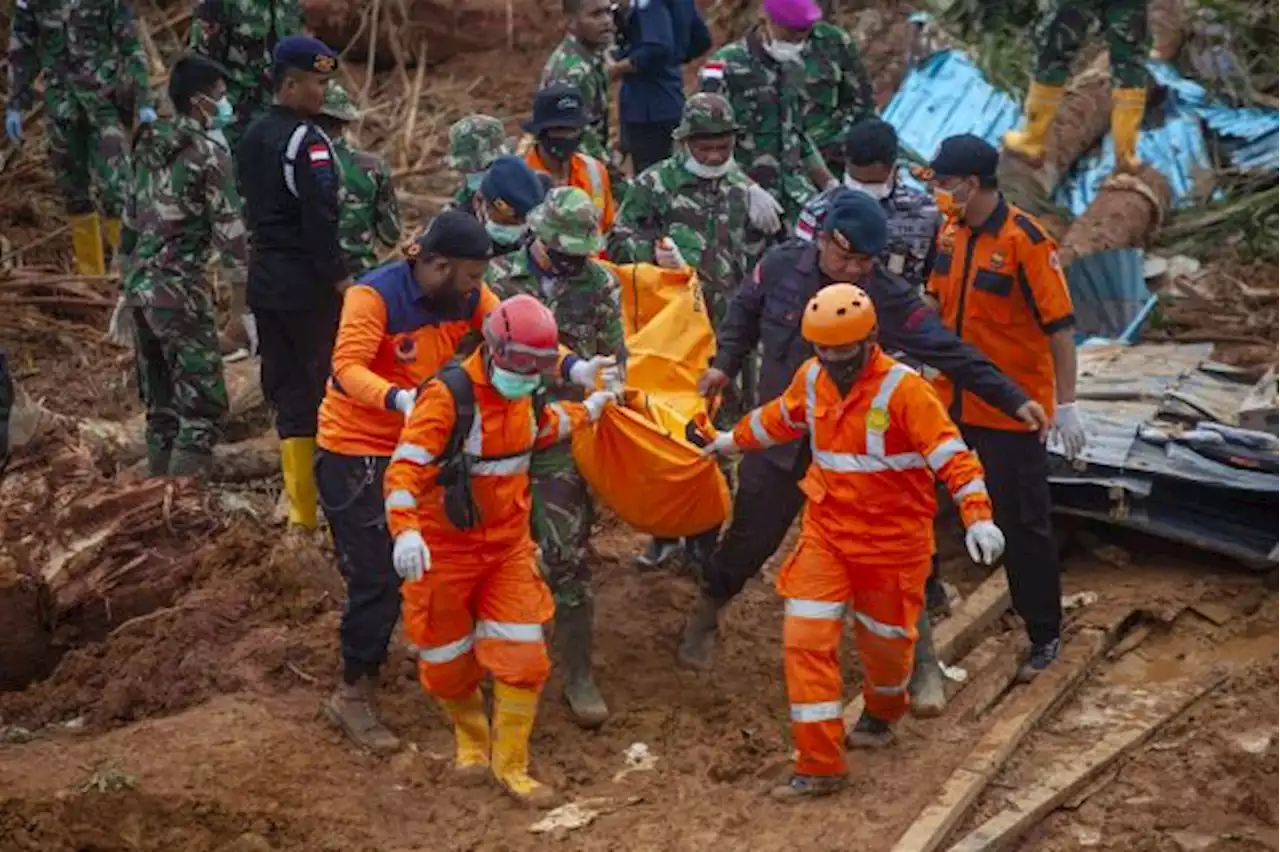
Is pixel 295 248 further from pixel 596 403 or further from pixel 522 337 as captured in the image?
pixel 522 337

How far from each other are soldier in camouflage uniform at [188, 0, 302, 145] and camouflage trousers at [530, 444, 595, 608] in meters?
4.01

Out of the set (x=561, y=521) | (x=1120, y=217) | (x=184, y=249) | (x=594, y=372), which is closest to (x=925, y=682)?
(x=561, y=521)

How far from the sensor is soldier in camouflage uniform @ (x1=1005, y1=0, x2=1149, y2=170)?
11641 mm

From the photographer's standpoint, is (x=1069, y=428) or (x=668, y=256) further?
(x=668, y=256)

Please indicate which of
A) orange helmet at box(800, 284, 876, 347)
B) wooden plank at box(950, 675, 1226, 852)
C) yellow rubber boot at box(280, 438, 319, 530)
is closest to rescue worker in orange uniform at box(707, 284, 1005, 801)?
orange helmet at box(800, 284, 876, 347)

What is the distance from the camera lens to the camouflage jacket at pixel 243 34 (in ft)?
34.4

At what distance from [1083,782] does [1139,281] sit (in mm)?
4834

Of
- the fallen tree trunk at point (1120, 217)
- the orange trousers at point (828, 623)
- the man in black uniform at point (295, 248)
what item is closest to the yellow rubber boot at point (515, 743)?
the orange trousers at point (828, 623)

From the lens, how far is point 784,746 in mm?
7570

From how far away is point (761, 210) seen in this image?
9250 mm

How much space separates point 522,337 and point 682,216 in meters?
2.68

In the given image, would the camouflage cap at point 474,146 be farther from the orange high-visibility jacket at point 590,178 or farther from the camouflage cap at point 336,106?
the camouflage cap at point 336,106

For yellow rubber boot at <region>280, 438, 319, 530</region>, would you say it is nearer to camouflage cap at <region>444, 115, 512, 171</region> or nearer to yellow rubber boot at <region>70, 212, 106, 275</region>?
camouflage cap at <region>444, 115, 512, 171</region>

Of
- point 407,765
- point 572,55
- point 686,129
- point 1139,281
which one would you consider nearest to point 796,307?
point 686,129
